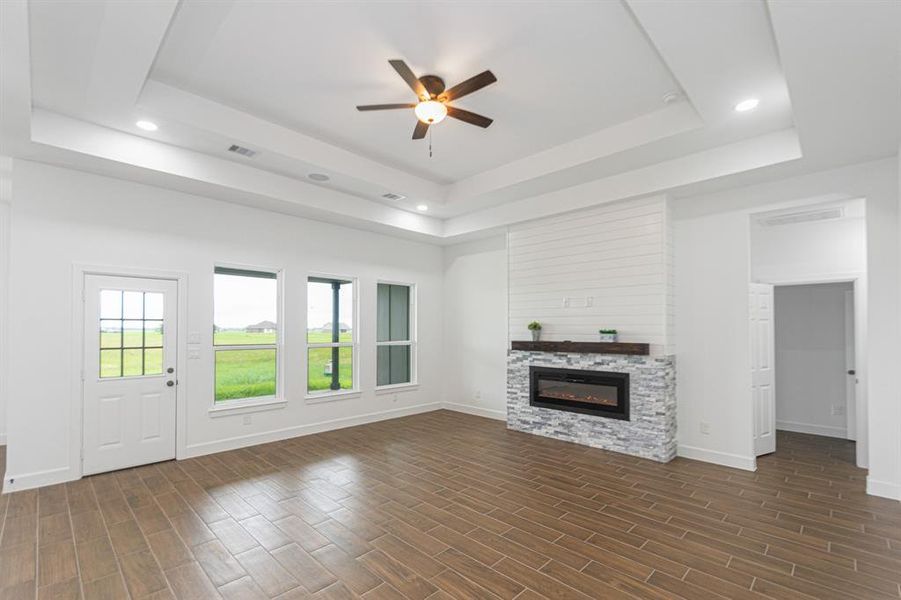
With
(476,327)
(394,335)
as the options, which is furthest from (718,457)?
(394,335)

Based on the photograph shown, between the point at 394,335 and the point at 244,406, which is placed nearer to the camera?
the point at 244,406

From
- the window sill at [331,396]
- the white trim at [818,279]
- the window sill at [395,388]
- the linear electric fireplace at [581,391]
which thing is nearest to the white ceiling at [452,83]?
the white trim at [818,279]

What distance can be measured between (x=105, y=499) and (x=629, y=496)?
470 centimetres

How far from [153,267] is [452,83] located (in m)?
3.86

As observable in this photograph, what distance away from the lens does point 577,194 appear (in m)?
5.76

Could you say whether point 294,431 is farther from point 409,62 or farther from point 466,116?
point 409,62

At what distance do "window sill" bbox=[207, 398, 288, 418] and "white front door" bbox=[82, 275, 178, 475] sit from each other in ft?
1.56

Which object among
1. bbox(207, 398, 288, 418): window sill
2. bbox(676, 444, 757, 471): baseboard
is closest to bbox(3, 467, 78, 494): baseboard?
bbox(207, 398, 288, 418): window sill

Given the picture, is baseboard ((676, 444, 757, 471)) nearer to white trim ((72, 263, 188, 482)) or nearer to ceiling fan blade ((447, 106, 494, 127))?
ceiling fan blade ((447, 106, 494, 127))

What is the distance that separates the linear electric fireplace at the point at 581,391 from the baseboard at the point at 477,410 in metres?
1.07

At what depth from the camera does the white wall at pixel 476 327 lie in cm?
730

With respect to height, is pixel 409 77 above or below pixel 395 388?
above

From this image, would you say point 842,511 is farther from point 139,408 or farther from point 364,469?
point 139,408

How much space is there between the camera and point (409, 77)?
3217 mm
